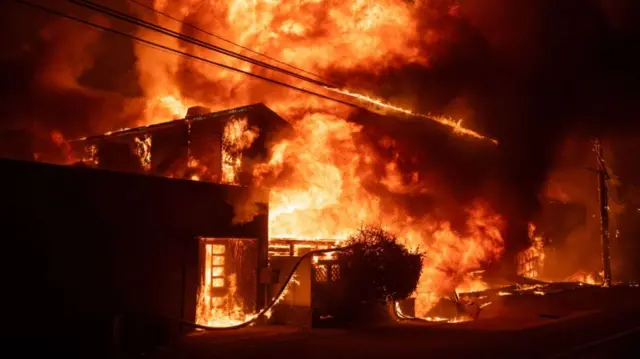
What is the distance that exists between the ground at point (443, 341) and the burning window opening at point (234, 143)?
19.3ft

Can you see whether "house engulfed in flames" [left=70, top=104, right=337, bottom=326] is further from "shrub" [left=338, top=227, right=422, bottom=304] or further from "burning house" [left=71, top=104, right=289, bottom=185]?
"shrub" [left=338, top=227, right=422, bottom=304]

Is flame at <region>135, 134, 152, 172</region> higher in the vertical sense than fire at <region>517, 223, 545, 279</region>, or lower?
higher

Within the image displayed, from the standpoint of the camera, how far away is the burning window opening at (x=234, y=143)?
20000 mm

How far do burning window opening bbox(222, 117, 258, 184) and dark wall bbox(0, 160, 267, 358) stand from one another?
4262 mm

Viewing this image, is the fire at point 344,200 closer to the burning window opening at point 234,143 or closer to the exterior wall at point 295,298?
the burning window opening at point 234,143

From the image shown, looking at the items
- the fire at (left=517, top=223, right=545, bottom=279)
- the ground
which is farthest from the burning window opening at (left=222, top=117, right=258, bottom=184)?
the fire at (left=517, top=223, right=545, bottom=279)

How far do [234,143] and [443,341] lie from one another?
375 inches

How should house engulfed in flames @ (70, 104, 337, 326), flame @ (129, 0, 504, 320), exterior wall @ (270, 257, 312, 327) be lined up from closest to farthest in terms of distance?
house engulfed in flames @ (70, 104, 337, 326)
exterior wall @ (270, 257, 312, 327)
flame @ (129, 0, 504, 320)

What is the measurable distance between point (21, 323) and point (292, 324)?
7024 mm

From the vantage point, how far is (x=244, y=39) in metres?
25.5

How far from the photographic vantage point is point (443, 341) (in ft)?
46.4

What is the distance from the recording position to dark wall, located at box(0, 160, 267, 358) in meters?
11.6

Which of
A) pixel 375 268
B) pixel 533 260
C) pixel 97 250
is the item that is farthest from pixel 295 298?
pixel 533 260

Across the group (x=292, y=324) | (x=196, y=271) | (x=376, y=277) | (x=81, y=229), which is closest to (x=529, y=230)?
(x=376, y=277)
